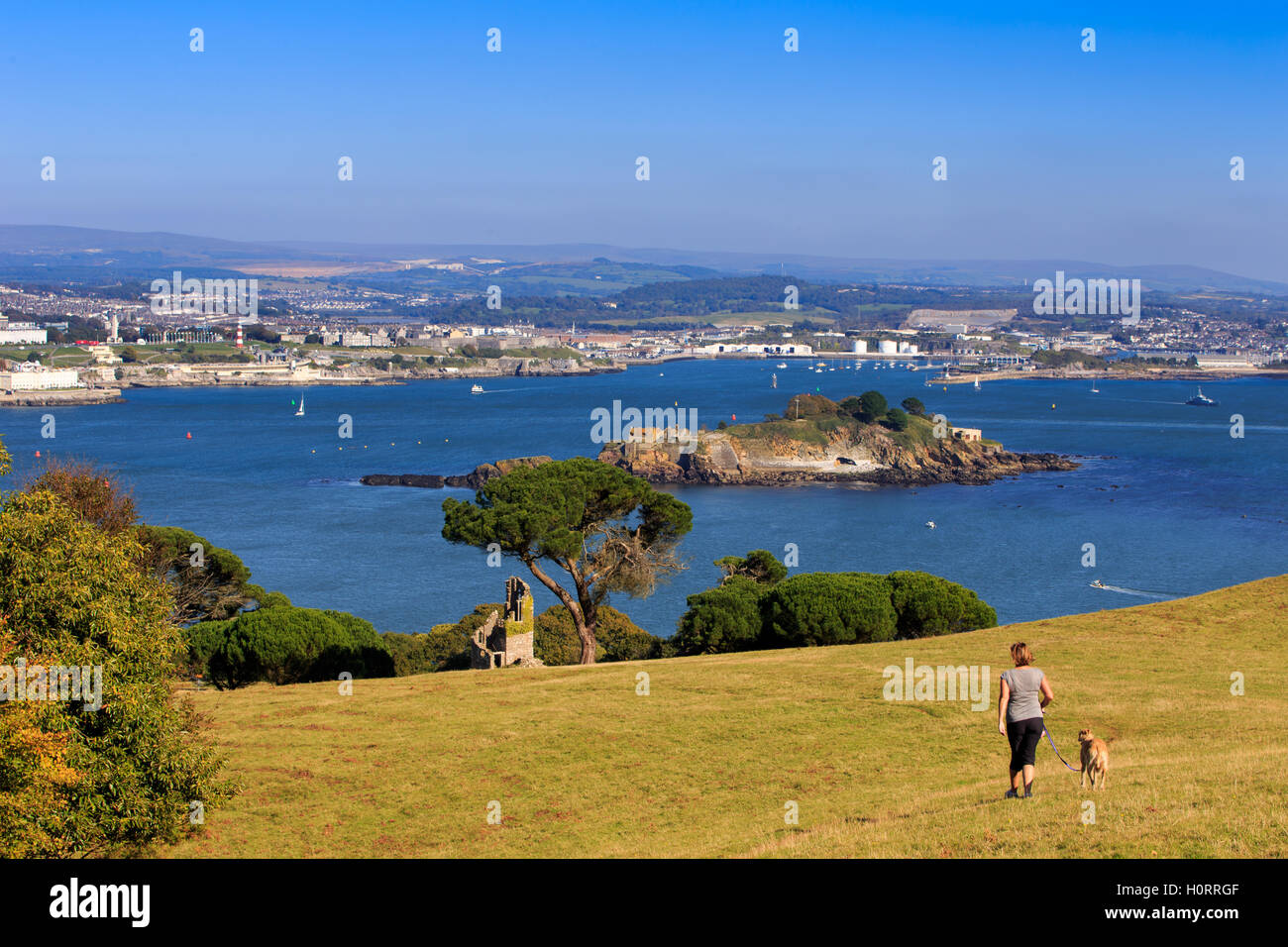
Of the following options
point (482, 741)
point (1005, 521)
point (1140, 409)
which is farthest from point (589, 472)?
point (1140, 409)

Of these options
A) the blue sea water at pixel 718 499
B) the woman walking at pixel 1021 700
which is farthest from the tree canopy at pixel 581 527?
the woman walking at pixel 1021 700

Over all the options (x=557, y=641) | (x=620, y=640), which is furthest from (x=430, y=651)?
(x=620, y=640)

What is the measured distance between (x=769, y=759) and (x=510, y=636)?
10790 millimetres

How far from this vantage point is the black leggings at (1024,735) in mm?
9664

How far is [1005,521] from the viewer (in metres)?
73.1

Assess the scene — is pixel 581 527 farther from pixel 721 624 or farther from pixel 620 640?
pixel 721 624

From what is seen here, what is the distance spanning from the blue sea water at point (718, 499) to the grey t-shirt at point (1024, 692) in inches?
725

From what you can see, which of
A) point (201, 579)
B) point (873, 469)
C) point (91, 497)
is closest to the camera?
point (91, 497)

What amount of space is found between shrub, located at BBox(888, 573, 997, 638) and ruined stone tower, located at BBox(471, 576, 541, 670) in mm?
9592

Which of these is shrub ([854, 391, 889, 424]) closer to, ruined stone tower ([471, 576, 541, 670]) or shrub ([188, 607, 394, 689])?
shrub ([188, 607, 394, 689])

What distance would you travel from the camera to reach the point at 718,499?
86.4 metres

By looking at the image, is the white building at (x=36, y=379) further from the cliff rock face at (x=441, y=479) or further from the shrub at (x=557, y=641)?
the shrub at (x=557, y=641)

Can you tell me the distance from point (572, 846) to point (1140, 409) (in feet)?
487

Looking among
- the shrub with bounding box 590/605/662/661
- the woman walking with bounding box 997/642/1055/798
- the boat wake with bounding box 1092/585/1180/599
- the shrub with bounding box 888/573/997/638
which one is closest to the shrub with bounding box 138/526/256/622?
the shrub with bounding box 590/605/662/661
